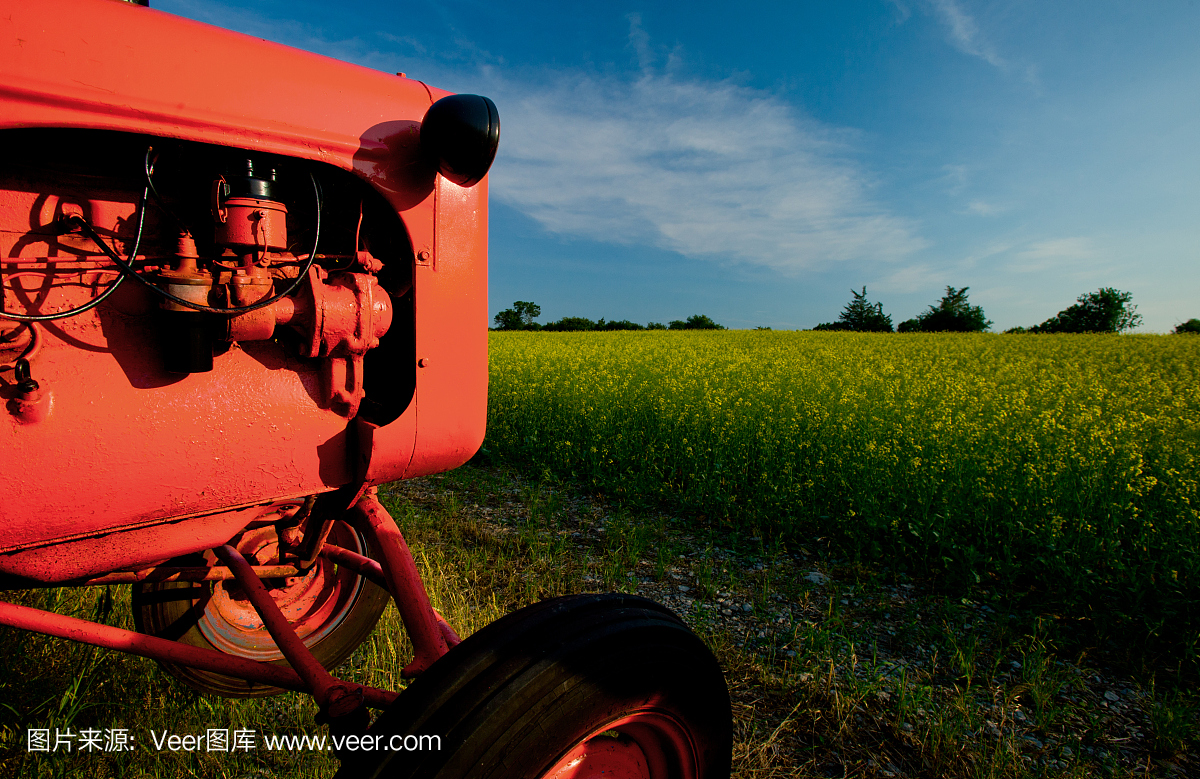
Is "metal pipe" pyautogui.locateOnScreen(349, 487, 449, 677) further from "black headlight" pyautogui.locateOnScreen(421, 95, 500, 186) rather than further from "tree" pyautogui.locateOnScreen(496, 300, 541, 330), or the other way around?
"tree" pyautogui.locateOnScreen(496, 300, 541, 330)

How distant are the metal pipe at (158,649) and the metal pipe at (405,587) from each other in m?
0.12

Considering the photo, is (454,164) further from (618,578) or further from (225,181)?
(618,578)

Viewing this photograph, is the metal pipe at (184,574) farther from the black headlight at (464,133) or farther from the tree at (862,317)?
the tree at (862,317)

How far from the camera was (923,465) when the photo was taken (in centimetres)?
375

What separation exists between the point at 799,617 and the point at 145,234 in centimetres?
294

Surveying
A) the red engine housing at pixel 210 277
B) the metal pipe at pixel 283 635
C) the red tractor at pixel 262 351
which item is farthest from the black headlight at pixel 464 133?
the metal pipe at pixel 283 635

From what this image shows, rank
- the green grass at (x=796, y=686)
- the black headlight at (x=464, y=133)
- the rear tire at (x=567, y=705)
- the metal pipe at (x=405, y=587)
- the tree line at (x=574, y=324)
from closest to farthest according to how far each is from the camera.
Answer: the rear tire at (x=567, y=705)
the black headlight at (x=464, y=133)
the metal pipe at (x=405, y=587)
the green grass at (x=796, y=686)
the tree line at (x=574, y=324)

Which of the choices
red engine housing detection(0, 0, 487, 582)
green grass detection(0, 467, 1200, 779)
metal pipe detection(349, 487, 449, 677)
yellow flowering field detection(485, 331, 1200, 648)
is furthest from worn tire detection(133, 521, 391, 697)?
yellow flowering field detection(485, 331, 1200, 648)

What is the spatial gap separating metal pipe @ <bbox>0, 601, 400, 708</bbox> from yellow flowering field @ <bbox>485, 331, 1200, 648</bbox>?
9.91ft

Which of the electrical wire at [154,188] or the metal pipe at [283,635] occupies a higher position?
the electrical wire at [154,188]

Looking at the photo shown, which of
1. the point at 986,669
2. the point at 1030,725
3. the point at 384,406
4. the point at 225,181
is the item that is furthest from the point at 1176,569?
the point at 225,181

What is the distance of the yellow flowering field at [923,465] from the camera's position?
292 cm

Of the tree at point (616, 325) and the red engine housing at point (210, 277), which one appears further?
the tree at point (616, 325)

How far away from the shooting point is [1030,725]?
2051mm
